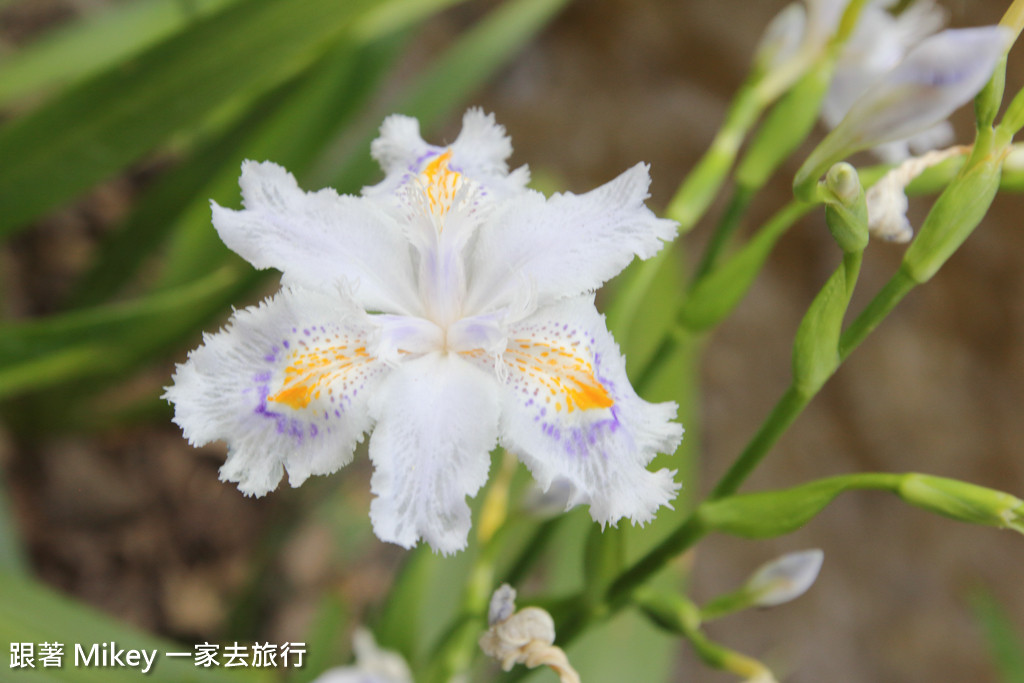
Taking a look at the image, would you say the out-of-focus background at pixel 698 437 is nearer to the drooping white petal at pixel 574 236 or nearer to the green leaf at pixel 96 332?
the green leaf at pixel 96 332

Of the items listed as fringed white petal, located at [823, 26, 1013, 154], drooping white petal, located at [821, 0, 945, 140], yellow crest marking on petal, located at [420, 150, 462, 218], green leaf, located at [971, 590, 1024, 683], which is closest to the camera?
fringed white petal, located at [823, 26, 1013, 154]

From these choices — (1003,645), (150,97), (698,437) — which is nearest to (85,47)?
(150,97)

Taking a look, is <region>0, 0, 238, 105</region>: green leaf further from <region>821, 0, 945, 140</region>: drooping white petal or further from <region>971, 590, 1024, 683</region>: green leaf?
<region>971, 590, 1024, 683</region>: green leaf

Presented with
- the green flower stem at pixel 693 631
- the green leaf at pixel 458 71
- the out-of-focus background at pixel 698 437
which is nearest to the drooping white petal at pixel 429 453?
the green flower stem at pixel 693 631

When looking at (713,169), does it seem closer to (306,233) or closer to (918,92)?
(918,92)

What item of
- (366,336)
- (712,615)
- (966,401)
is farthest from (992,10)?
(366,336)

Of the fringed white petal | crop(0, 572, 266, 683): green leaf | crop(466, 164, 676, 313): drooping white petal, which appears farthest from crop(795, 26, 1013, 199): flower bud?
crop(0, 572, 266, 683): green leaf

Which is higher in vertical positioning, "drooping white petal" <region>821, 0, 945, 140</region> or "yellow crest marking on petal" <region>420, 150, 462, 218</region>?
"drooping white petal" <region>821, 0, 945, 140</region>

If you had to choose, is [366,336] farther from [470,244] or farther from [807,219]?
[807,219]
